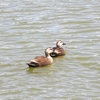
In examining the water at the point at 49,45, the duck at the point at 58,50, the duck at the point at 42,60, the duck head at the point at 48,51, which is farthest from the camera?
the duck at the point at 58,50

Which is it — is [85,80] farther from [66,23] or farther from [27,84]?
[66,23]

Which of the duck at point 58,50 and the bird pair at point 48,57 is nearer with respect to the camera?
the bird pair at point 48,57

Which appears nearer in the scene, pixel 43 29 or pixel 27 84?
pixel 27 84

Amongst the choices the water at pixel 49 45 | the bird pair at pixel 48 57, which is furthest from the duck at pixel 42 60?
the water at pixel 49 45

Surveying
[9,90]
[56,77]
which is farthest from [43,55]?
[9,90]

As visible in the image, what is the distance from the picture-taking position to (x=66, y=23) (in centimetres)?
1684

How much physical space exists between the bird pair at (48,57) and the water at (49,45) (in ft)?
0.50

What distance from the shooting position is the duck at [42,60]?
1321 cm

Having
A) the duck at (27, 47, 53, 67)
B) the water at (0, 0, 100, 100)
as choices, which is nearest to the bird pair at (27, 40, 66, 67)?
the duck at (27, 47, 53, 67)

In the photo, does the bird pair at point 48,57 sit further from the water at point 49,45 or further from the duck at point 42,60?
the water at point 49,45

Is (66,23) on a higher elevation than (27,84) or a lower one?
higher

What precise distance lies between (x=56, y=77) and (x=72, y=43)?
278 cm

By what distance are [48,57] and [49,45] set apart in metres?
1.26

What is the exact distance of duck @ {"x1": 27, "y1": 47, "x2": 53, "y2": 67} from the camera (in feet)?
43.3
